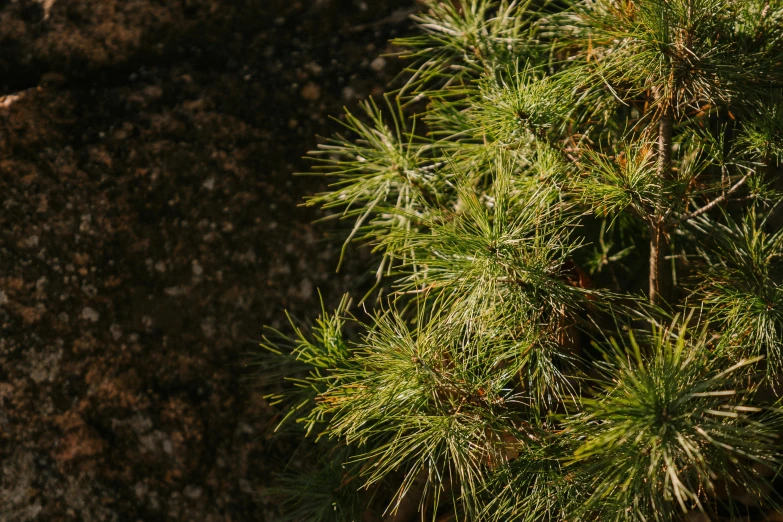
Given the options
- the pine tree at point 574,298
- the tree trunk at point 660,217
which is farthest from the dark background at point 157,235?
the tree trunk at point 660,217

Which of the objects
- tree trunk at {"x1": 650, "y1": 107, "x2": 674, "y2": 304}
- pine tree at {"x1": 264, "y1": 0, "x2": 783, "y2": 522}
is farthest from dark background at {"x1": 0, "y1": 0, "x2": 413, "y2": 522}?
tree trunk at {"x1": 650, "y1": 107, "x2": 674, "y2": 304}

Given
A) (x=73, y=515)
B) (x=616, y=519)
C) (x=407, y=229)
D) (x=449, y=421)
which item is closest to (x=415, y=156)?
(x=407, y=229)

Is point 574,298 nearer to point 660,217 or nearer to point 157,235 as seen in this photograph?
point 660,217

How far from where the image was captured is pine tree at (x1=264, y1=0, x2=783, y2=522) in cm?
68

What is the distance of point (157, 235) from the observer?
101cm

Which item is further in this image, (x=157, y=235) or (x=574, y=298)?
(x=157, y=235)

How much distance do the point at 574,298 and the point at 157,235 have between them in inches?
22.2

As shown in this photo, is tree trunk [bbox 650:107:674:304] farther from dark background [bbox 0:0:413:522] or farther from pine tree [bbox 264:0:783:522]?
dark background [bbox 0:0:413:522]

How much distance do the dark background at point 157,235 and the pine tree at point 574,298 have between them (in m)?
0.15

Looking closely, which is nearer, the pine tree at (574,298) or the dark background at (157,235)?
the pine tree at (574,298)

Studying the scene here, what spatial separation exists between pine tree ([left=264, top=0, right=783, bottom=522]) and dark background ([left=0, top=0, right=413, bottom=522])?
150mm

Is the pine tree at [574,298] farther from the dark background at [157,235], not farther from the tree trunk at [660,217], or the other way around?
the dark background at [157,235]

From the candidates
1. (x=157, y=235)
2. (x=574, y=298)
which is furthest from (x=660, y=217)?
(x=157, y=235)

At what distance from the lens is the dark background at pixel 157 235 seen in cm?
95
